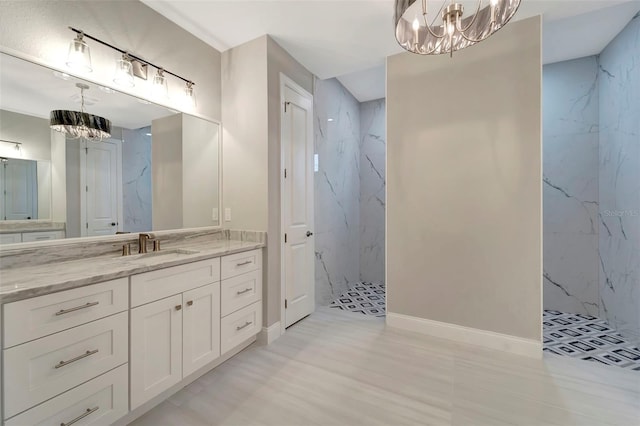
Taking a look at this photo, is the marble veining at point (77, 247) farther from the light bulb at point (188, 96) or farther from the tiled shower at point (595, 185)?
the tiled shower at point (595, 185)

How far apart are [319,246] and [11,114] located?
2786 mm

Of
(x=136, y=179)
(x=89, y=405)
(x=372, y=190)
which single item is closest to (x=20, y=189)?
(x=136, y=179)

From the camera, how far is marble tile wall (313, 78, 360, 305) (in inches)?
135

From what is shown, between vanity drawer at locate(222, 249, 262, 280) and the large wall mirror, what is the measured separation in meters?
0.62

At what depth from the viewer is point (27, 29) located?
4.92ft

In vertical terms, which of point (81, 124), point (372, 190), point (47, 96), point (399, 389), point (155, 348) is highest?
point (47, 96)

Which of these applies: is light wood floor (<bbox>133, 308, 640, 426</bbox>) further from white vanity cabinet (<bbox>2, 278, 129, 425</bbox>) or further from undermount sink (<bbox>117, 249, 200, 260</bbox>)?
undermount sink (<bbox>117, 249, 200, 260</bbox>)

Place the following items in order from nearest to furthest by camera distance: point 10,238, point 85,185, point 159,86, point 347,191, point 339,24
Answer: point 10,238 < point 85,185 < point 159,86 < point 339,24 < point 347,191

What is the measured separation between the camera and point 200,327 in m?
1.85

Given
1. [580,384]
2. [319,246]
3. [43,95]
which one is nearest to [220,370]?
[319,246]

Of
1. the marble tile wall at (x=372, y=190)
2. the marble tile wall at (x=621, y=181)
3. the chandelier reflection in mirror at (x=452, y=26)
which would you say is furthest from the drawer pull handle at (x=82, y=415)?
the marble tile wall at (x=621, y=181)

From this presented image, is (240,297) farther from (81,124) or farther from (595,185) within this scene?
(595,185)

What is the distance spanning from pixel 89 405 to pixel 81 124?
1.68m

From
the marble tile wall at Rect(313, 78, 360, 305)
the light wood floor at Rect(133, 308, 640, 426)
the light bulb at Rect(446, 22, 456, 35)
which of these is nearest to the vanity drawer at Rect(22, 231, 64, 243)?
the light wood floor at Rect(133, 308, 640, 426)
